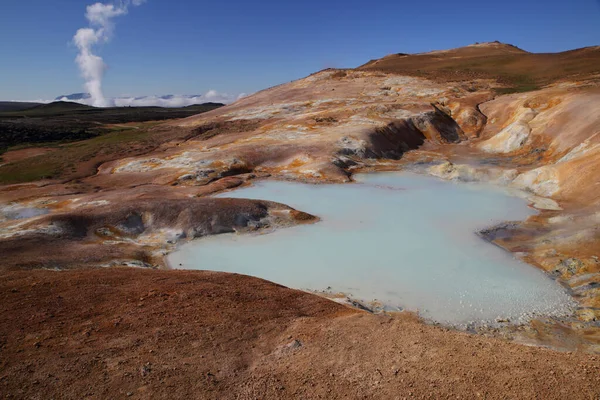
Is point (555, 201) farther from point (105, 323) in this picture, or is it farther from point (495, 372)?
point (105, 323)

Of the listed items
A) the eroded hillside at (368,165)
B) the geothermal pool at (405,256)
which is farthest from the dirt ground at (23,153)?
the geothermal pool at (405,256)

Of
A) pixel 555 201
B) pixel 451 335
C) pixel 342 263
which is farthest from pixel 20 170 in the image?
pixel 555 201

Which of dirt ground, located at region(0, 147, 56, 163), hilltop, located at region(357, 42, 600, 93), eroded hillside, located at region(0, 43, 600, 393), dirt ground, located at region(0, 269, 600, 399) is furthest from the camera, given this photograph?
Answer: hilltop, located at region(357, 42, 600, 93)

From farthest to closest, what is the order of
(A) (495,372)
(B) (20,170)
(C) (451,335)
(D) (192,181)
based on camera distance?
(B) (20,170) → (D) (192,181) → (C) (451,335) → (A) (495,372)

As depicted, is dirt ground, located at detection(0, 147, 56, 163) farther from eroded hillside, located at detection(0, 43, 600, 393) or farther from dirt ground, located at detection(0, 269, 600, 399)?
dirt ground, located at detection(0, 269, 600, 399)

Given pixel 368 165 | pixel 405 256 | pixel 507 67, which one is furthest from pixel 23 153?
pixel 507 67

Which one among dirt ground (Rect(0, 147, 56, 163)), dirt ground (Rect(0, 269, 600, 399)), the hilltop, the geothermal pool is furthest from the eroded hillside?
dirt ground (Rect(0, 147, 56, 163))
